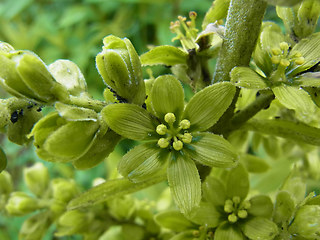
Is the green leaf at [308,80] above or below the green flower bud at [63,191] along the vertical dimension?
above

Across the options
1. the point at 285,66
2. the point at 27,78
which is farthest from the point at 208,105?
the point at 27,78

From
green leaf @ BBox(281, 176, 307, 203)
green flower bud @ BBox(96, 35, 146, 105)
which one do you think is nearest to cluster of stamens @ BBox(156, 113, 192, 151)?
green flower bud @ BBox(96, 35, 146, 105)

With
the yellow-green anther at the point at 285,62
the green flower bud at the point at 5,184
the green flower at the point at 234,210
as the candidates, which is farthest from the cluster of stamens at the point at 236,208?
the green flower bud at the point at 5,184

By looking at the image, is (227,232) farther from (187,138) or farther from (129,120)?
(129,120)

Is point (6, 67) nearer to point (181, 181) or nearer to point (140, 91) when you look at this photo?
point (140, 91)

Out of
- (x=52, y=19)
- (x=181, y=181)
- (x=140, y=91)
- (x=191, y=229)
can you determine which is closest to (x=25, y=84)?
(x=140, y=91)

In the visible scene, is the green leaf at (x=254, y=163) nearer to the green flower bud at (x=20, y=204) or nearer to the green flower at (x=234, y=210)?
the green flower at (x=234, y=210)
